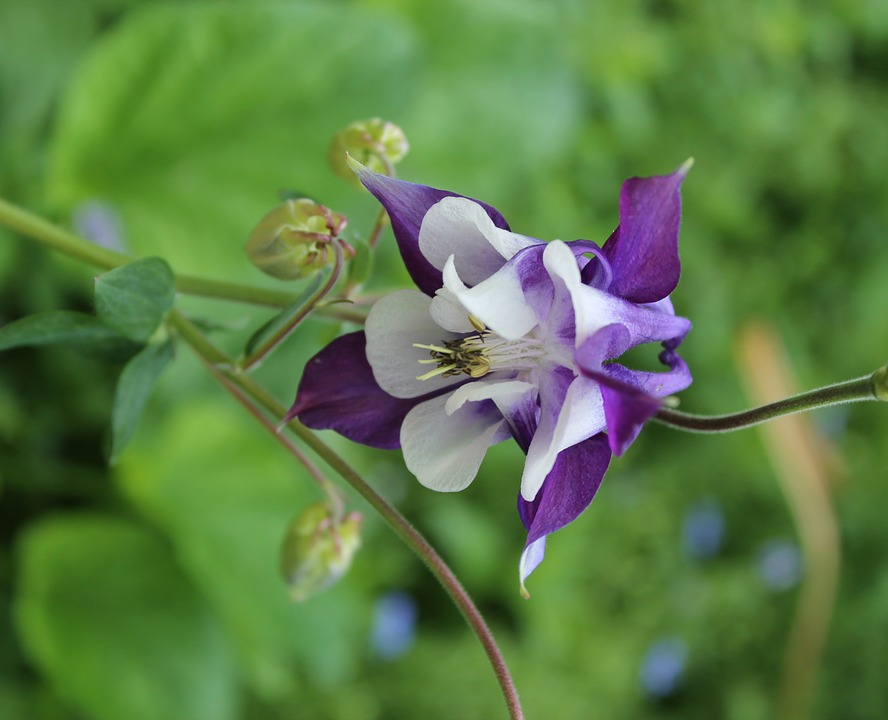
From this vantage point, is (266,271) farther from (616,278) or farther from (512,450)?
(512,450)

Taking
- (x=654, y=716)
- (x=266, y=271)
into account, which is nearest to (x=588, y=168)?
(x=654, y=716)

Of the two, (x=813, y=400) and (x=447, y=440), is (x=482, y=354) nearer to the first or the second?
(x=447, y=440)

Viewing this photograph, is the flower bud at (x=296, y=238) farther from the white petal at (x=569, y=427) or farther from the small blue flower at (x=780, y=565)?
the small blue flower at (x=780, y=565)

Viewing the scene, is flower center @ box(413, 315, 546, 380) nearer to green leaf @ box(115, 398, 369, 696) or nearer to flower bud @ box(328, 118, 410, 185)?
flower bud @ box(328, 118, 410, 185)

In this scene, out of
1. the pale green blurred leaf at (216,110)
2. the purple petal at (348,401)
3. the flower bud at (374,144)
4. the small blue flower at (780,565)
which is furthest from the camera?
the small blue flower at (780,565)

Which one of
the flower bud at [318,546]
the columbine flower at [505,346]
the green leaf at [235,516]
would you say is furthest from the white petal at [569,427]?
the green leaf at [235,516]

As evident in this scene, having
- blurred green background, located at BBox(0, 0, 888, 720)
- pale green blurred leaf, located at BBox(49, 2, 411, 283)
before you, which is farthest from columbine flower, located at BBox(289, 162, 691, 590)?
pale green blurred leaf, located at BBox(49, 2, 411, 283)
